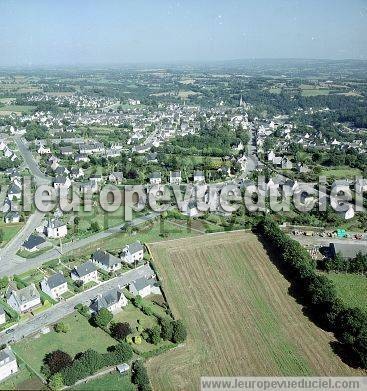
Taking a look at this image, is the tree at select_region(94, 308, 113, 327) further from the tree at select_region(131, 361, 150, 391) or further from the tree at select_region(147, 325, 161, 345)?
the tree at select_region(131, 361, 150, 391)

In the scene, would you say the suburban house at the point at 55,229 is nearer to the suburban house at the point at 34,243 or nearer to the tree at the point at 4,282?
the suburban house at the point at 34,243

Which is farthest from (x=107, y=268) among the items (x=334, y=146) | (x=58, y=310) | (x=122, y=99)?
(x=122, y=99)

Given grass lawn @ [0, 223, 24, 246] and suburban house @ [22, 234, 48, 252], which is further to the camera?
grass lawn @ [0, 223, 24, 246]

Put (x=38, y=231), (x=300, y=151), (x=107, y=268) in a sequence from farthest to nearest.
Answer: (x=300, y=151) < (x=38, y=231) < (x=107, y=268)

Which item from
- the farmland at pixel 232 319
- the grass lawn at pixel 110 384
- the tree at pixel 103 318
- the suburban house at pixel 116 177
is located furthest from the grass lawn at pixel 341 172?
the grass lawn at pixel 110 384

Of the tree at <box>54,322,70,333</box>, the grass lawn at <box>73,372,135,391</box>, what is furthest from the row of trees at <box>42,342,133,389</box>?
the tree at <box>54,322,70,333</box>

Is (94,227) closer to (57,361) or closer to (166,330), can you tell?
(166,330)

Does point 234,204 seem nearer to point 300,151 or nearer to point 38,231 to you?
point 38,231
